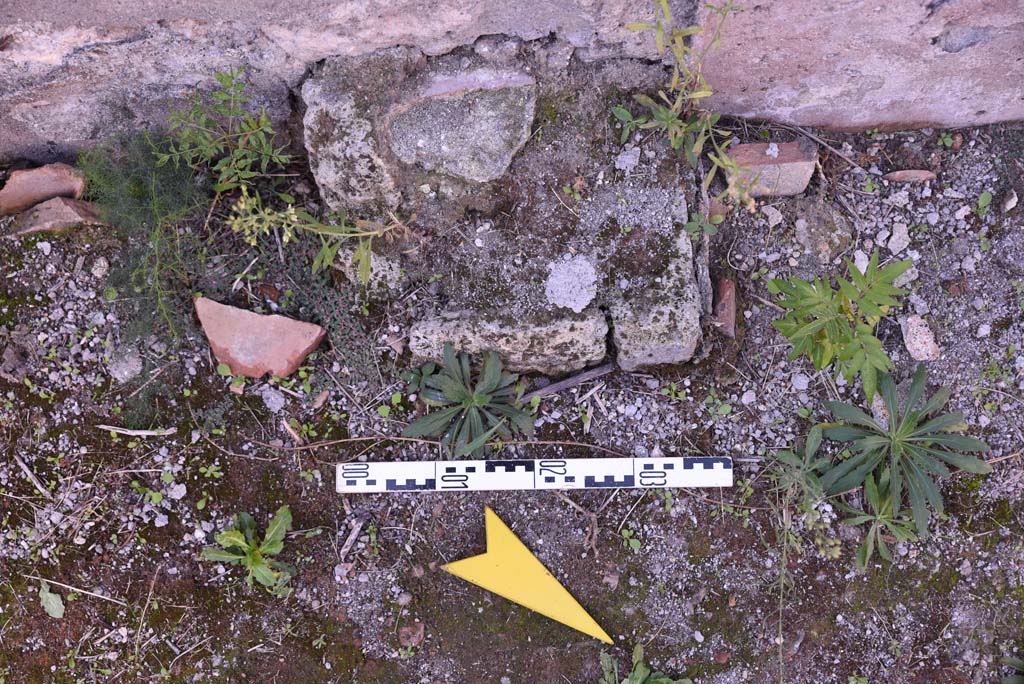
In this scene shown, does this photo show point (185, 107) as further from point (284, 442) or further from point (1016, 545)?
point (1016, 545)

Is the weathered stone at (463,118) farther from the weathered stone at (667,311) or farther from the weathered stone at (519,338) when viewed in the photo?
the weathered stone at (667,311)

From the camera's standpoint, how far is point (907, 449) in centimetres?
307

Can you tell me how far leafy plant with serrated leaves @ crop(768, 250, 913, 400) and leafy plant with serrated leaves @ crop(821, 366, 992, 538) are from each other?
311mm

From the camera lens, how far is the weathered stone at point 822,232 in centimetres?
320

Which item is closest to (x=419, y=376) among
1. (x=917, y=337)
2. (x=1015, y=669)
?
(x=917, y=337)

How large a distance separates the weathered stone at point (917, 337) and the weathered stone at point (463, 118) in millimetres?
2027

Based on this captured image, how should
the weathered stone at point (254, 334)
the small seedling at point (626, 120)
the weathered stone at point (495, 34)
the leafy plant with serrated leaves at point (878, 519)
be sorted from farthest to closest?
the weathered stone at point (254, 334), the leafy plant with serrated leaves at point (878, 519), the small seedling at point (626, 120), the weathered stone at point (495, 34)

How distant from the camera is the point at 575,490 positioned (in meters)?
3.28

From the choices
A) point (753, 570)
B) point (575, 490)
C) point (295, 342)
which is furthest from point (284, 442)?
point (753, 570)

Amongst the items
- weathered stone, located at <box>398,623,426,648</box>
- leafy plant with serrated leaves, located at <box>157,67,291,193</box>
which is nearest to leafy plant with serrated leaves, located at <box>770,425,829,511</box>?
weathered stone, located at <box>398,623,426,648</box>

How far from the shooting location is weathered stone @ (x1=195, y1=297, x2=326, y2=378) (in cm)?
318

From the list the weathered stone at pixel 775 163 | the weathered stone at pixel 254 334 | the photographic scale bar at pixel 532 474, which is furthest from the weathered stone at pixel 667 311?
the weathered stone at pixel 254 334

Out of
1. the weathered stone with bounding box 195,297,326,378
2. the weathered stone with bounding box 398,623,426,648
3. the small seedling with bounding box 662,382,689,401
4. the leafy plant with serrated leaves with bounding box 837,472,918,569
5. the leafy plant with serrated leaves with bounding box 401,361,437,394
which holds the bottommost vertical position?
the weathered stone with bounding box 398,623,426,648

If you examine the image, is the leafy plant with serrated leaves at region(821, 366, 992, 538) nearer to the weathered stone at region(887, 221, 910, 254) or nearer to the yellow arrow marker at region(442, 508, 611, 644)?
the weathered stone at region(887, 221, 910, 254)
